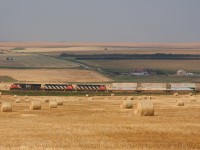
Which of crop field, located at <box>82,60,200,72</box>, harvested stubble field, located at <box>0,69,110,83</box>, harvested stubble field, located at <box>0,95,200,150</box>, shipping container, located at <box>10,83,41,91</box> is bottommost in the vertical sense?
harvested stubble field, located at <box>0,95,200,150</box>

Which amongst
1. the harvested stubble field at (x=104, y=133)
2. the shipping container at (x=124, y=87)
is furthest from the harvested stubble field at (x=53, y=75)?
the harvested stubble field at (x=104, y=133)

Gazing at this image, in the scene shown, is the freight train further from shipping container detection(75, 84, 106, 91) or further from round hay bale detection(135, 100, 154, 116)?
round hay bale detection(135, 100, 154, 116)

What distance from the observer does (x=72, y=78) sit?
14488cm

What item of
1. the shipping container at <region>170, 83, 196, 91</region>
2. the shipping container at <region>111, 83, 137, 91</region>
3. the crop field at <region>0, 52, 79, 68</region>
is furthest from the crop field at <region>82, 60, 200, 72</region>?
the shipping container at <region>170, 83, 196, 91</region>

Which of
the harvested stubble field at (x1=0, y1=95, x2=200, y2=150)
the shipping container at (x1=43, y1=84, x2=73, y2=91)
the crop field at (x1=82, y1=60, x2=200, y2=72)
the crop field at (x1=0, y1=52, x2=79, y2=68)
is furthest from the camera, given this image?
the crop field at (x1=82, y1=60, x2=200, y2=72)

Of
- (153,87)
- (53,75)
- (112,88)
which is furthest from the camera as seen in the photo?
(53,75)

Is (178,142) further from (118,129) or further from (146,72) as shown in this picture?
(146,72)

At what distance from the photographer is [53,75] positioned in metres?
148

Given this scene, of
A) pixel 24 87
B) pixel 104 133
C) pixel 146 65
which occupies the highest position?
pixel 146 65

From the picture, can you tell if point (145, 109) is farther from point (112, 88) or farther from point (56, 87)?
point (112, 88)

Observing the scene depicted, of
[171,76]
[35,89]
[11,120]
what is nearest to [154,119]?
[11,120]

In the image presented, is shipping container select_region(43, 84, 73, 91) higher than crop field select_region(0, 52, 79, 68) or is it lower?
lower

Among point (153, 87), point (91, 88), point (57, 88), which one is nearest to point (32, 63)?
point (57, 88)

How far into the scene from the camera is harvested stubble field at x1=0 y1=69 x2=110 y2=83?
14150 cm
